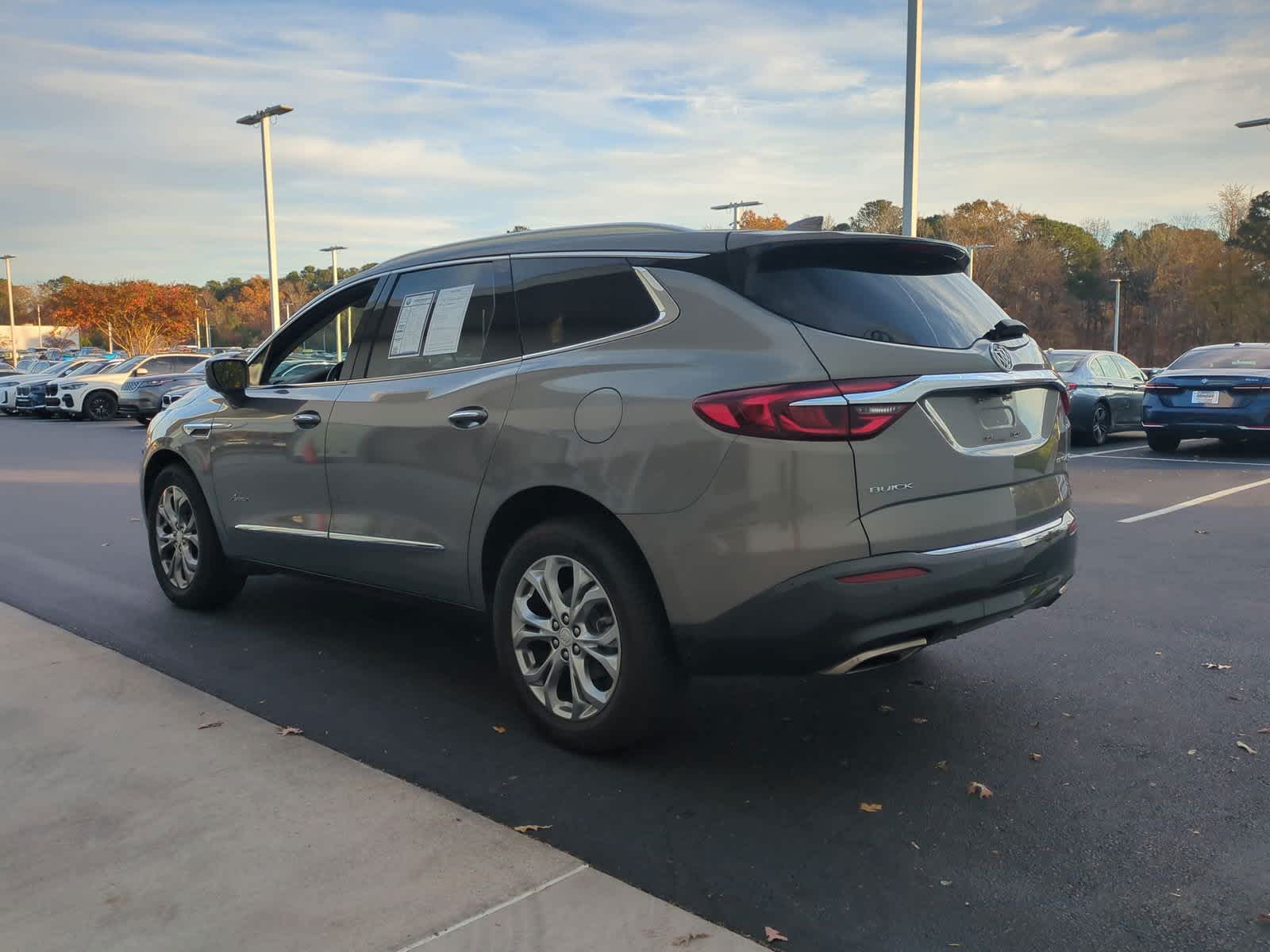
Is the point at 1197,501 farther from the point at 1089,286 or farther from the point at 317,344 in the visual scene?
the point at 1089,286

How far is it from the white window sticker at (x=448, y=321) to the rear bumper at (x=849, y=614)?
166 centimetres

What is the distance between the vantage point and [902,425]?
3.50 m

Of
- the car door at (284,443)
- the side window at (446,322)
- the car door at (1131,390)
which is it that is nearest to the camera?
the side window at (446,322)

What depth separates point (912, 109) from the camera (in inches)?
557

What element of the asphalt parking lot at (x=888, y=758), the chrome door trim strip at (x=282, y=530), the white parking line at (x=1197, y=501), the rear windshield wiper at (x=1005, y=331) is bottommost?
the white parking line at (x=1197, y=501)

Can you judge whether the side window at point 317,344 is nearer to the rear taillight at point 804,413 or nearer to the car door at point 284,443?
the car door at point 284,443

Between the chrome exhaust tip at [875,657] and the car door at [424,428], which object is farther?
the car door at [424,428]

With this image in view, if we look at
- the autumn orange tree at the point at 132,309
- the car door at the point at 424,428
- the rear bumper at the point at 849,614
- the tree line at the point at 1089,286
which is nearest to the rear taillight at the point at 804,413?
the rear bumper at the point at 849,614

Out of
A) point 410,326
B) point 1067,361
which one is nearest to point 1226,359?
point 1067,361

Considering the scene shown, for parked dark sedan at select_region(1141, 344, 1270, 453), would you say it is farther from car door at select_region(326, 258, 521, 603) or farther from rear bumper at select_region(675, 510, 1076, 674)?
car door at select_region(326, 258, 521, 603)

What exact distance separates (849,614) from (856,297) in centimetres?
106

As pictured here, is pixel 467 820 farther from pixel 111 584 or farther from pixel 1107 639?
pixel 111 584

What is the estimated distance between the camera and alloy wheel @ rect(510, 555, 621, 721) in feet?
12.6

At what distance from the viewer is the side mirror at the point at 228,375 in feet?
18.0
